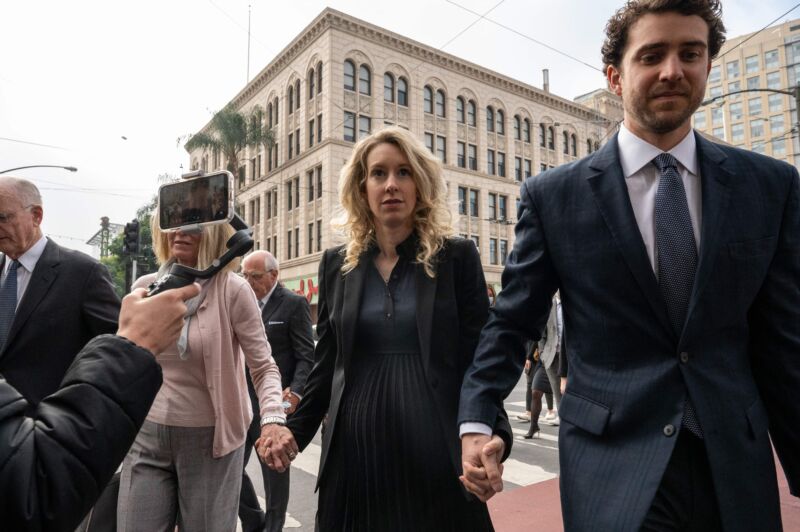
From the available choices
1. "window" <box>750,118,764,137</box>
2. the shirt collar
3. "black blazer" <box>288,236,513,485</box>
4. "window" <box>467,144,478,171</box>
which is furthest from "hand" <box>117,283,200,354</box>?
"window" <box>750,118,764,137</box>

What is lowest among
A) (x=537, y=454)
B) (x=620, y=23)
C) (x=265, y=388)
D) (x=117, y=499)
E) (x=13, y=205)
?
(x=537, y=454)

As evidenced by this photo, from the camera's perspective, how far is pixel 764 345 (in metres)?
1.84

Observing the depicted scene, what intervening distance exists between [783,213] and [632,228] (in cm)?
51

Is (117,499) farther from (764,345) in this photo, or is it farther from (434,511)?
(764,345)

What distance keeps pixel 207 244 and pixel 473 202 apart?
111 feet

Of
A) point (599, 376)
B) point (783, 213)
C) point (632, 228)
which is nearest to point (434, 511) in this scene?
point (599, 376)

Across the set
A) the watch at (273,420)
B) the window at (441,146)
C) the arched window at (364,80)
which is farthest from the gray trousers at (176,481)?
the window at (441,146)

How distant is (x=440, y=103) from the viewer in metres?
34.3

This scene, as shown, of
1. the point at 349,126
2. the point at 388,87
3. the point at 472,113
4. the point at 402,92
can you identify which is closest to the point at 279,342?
the point at 349,126

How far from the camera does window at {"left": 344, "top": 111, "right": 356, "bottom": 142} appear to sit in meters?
31.0

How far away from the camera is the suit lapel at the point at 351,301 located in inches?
94.7

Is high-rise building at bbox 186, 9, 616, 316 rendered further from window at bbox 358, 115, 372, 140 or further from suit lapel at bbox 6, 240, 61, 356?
suit lapel at bbox 6, 240, 61, 356

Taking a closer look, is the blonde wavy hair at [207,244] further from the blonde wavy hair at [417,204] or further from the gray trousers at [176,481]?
the gray trousers at [176,481]

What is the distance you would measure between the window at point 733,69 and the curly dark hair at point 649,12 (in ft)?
300
